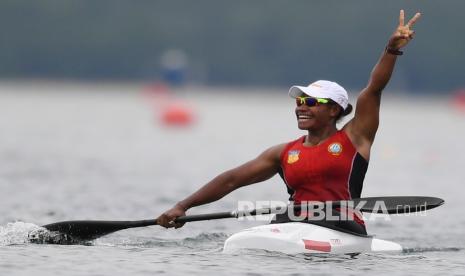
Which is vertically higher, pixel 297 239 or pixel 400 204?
pixel 400 204

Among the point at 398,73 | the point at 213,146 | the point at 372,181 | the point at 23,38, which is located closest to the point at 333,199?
the point at 372,181

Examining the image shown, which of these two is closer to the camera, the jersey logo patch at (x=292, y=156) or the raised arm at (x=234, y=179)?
the jersey logo patch at (x=292, y=156)

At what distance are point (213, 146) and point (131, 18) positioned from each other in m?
83.5

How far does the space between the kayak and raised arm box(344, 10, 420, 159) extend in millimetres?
915

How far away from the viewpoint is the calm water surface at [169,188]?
12.7m

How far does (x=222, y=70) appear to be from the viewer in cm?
11325

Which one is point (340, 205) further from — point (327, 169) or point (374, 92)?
point (374, 92)

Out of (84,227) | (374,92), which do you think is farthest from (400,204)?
(84,227)

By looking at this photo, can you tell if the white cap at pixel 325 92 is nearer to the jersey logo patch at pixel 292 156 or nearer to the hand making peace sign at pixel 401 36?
the jersey logo patch at pixel 292 156

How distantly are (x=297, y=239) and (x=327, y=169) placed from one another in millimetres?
795

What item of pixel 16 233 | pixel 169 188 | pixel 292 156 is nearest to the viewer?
pixel 292 156

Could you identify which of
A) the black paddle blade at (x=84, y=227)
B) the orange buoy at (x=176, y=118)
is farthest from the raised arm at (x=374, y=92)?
the orange buoy at (x=176, y=118)

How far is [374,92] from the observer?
1250 cm

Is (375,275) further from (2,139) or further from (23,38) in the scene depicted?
(23,38)
